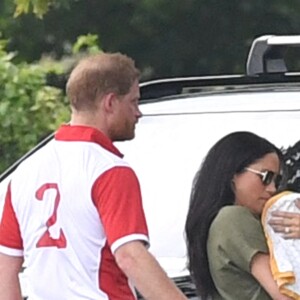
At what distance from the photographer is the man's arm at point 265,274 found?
3.90 m

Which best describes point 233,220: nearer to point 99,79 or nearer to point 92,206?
point 92,206


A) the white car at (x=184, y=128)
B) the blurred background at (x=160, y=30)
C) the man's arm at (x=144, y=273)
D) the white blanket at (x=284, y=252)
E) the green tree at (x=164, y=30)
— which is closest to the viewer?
the man's arm at (x=144, y=273)

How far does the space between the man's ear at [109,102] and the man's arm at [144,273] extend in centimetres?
40

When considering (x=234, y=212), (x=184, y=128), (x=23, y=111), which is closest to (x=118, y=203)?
(x=234, y=212)

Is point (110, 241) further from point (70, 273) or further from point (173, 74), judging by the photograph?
point (173, 74)

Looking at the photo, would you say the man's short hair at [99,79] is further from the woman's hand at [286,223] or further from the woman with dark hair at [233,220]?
the woman's hand at [286,223]

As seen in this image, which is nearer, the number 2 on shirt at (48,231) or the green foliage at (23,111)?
the number 2 on shirt at (48,231)

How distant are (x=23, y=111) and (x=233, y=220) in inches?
199

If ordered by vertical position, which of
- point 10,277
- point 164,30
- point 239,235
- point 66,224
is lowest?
point 164,30

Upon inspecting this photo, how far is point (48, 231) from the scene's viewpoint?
395cm

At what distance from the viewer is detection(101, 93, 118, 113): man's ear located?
12.8 feet

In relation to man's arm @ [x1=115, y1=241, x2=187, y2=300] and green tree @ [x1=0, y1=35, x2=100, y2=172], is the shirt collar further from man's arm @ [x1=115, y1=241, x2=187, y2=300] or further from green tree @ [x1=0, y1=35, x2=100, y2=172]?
green tree @ [x1=0, y1=35, x2=100, y2=172]

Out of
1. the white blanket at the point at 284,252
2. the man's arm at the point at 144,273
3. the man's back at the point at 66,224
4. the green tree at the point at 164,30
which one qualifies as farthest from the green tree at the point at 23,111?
the man's arm at the point at 144,273

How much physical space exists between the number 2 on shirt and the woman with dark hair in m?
0.47
